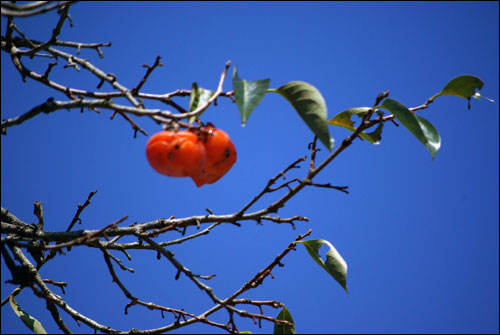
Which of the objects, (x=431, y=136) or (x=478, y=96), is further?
(x=478, y=96)

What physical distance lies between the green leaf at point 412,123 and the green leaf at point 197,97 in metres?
0.35

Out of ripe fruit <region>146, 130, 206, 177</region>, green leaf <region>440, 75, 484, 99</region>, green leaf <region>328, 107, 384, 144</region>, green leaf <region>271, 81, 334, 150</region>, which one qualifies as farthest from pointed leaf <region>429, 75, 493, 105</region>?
ripe fruit <region>146, 130, 206, 177</region>

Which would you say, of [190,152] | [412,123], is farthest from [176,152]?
[412,123]

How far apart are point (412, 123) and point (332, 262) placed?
394 mm

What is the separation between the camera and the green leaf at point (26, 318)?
127 cm

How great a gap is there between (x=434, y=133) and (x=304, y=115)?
0.28 m

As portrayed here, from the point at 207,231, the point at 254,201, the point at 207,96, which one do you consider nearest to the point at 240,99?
the point at 207,96

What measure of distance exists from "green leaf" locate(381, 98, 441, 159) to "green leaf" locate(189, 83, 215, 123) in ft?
1.16

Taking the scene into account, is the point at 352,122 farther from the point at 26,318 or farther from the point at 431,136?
the point at 26,318

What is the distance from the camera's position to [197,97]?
1015 mm

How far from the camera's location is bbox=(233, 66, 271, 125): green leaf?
35.0 inches

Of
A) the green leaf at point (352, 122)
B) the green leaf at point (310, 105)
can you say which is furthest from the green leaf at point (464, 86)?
the green leaf at point (310, 105)

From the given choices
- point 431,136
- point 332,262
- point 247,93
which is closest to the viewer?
point 247,93

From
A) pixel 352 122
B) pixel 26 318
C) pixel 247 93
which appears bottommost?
pixel 26 318
